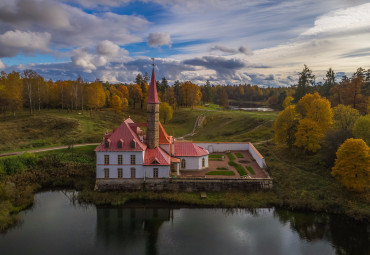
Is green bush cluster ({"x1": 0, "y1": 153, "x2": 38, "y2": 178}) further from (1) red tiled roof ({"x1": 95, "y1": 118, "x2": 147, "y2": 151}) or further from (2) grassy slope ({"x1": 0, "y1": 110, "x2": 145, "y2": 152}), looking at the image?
(1) red tiled roof ({"x1": 95, "y1": 118, "x2": 147, "y2": 151})

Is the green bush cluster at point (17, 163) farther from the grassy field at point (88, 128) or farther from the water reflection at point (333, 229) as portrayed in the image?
the water reflection at point (333, 229)

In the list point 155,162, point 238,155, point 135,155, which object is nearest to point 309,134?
point 238,155

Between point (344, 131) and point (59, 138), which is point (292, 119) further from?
point (59, 138)

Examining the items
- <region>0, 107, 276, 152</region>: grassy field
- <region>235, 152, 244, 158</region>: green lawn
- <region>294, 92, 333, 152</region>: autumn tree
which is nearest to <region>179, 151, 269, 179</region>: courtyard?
<region>235, 152, 244, 158</region>: green lawn

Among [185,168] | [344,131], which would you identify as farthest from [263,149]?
[185,168]

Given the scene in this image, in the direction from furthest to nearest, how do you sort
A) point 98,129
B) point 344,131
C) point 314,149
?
point 98,129
point 314,149
point 344,131

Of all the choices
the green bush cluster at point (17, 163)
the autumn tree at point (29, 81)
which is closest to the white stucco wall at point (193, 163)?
the green bush cluster at point (17, 163)
